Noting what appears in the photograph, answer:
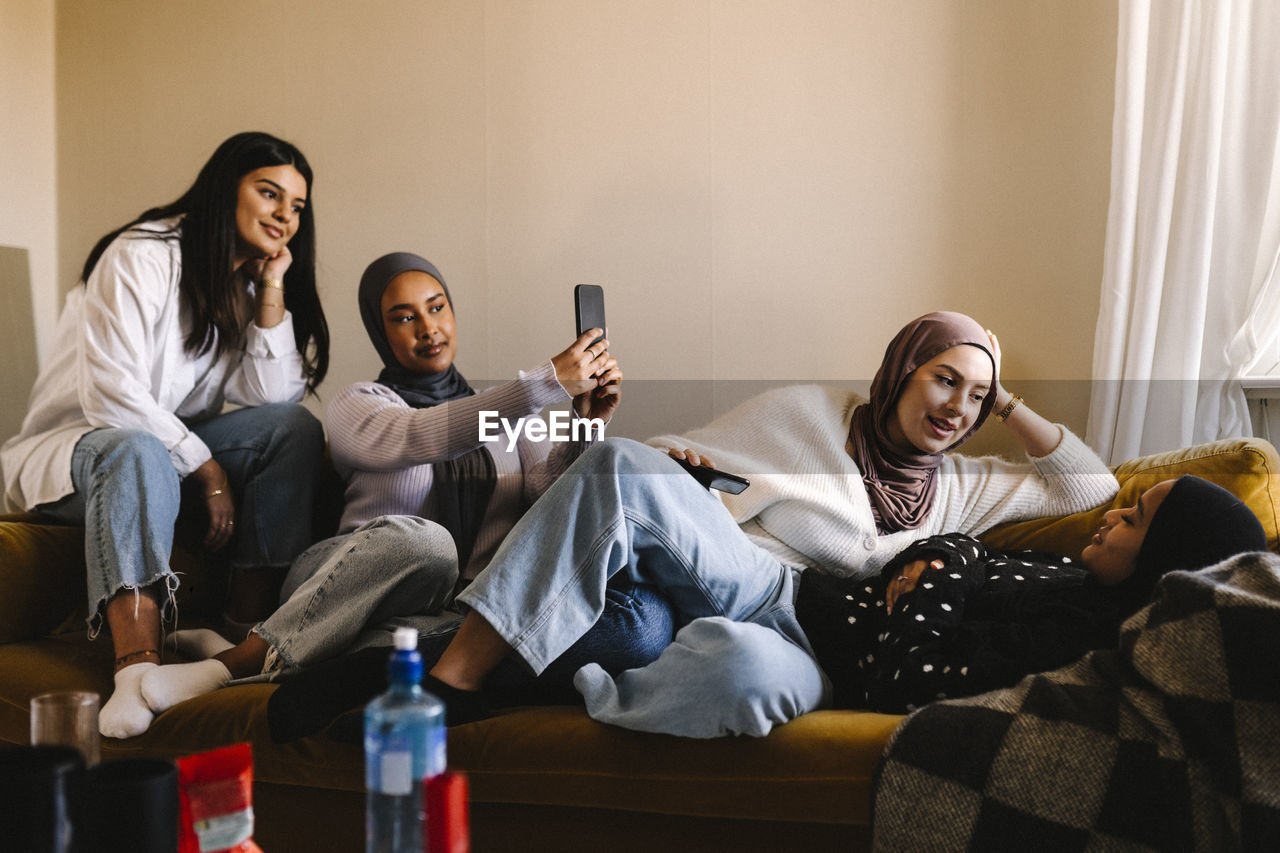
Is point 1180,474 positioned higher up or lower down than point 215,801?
higher up

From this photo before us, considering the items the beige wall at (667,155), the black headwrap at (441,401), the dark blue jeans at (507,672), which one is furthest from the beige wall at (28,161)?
the dark blue jeans at (507,672)

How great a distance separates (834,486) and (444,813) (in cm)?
117

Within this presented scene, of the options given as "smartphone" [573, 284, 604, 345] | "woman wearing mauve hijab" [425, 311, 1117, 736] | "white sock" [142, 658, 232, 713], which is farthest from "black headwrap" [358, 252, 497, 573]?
"white sock" [142, 658, 232, 713]

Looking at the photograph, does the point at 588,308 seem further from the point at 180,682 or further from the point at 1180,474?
the point at 1180,474

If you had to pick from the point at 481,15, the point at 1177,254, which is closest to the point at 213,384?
the point at 481,15

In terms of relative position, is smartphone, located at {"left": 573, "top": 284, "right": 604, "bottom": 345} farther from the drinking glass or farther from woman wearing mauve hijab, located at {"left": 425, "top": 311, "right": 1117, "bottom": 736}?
the drinking glass

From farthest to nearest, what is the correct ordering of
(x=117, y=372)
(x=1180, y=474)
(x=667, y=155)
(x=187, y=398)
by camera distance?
(x=667, y=155) → (x=187, y=398) → (x=117, y=372) → (x=1180, y=474)

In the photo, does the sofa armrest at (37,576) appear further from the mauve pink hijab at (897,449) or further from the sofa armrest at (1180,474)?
the sofa armrest at (1180,474)

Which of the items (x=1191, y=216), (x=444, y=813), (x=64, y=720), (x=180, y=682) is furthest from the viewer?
(x=1191, y=216)

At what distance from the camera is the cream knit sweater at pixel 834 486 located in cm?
180

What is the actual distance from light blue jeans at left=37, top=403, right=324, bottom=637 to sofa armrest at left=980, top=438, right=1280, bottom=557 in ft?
4.38

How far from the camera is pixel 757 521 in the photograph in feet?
6.11

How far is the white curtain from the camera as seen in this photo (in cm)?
193

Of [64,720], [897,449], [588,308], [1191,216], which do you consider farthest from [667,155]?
[64,720]
